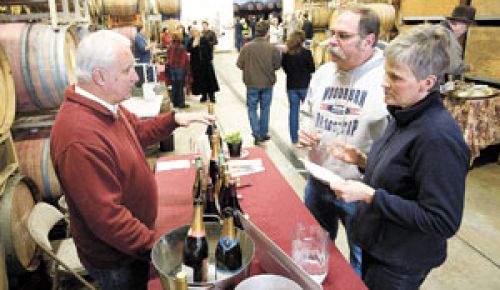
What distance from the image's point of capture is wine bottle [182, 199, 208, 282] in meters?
1.44

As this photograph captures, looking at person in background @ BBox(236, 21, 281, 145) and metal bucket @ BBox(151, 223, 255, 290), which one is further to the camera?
person in background @ BBox(236, 21, 281, 145)

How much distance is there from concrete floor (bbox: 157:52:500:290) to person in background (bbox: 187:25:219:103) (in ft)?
1.87

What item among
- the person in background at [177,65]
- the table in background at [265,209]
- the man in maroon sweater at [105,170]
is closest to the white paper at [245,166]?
the table in background at [265,209]

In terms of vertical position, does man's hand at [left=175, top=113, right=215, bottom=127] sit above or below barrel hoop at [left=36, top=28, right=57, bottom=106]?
below

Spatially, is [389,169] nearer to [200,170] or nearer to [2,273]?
[200,170]

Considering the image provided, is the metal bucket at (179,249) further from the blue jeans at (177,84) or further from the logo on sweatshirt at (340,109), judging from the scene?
the blue jeans at (177,84)

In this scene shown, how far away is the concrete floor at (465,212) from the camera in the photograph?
10.3 feet

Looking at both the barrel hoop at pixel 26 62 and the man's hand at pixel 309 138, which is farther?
the barrel hoop at pixel 26 62

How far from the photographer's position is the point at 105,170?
159 centimetres

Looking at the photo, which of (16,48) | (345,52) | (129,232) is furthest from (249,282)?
(16,48)

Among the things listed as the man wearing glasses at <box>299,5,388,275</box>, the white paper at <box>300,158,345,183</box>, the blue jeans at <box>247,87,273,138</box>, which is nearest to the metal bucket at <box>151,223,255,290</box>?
the white paper at <box>300,158,345,183</box>

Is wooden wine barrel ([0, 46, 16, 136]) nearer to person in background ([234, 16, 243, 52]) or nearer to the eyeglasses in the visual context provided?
the eyeglasses

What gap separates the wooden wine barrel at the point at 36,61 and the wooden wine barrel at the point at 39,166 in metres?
0.38

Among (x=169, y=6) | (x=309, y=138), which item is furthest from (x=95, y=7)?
(x=309, y=138)
